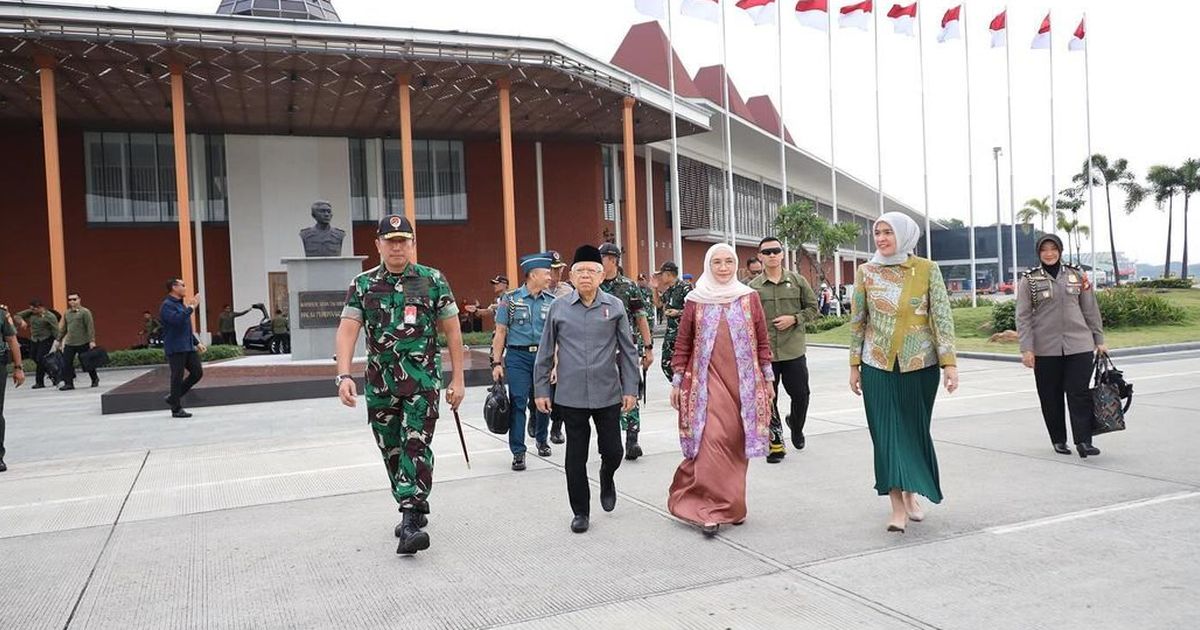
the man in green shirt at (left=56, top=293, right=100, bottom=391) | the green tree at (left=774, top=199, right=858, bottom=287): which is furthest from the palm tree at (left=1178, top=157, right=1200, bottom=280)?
the man in green shirt at (left=56, top=293, right=100, bottom=391)

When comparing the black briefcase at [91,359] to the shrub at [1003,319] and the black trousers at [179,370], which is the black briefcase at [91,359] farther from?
the shrub at [1003,319]

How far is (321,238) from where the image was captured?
14.7 metres

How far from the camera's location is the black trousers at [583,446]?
16.2 feet

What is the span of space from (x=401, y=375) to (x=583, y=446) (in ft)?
3.81

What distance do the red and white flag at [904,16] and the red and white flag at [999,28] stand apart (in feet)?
13.0

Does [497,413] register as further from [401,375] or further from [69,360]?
[69,360]

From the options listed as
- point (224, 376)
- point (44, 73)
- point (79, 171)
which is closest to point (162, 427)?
point (224, 376)

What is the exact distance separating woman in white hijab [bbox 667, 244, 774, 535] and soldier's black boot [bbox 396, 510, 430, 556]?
4.82 ft

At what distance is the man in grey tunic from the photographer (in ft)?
16.4

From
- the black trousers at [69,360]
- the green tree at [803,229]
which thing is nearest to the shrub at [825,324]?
the green tree at [803,229]

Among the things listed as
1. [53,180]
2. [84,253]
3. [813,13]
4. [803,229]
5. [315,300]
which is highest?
[813,13]

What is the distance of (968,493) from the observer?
18.1ft

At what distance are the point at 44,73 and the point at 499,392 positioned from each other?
1967 cm

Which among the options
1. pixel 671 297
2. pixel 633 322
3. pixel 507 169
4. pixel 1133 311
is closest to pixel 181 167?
pixel 507 169
